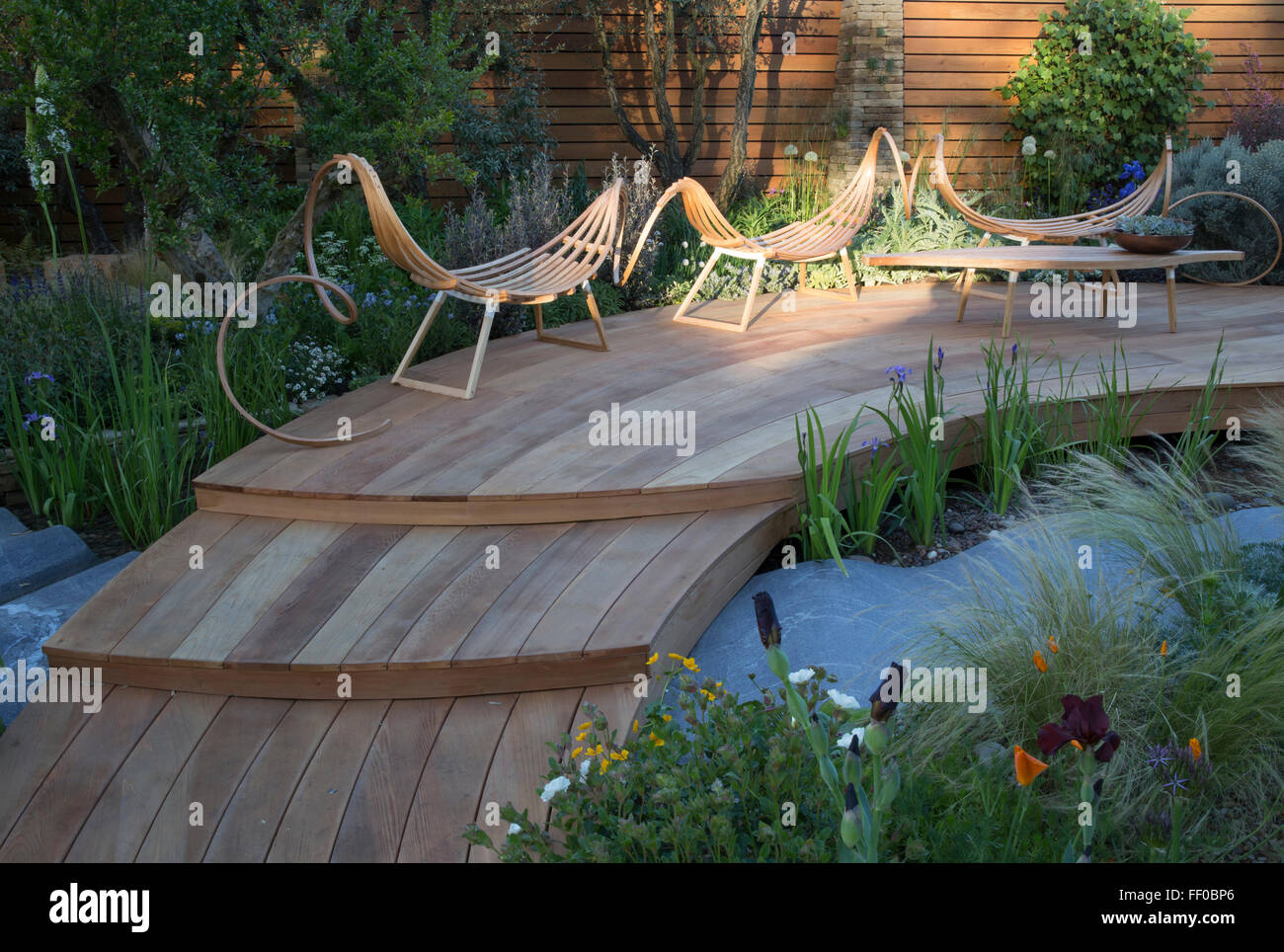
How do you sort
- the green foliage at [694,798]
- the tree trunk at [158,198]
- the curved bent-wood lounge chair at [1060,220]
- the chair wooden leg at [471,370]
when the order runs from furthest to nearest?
1. the curved bent-wood lounge chair at [1060,220]
2. the tree trunk at [158,198]
3. the chair wooden leg at [471,370]
4. the green foliage at [694,798]

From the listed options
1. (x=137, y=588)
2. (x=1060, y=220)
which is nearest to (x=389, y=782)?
(x=137, y=588)

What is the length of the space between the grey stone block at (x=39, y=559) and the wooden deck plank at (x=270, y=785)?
4.09ft

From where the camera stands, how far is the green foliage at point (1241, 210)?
6.51 meters

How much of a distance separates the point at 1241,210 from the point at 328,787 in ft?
21.6

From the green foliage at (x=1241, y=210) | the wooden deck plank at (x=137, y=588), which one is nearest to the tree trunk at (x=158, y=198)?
the wooden deck plank at (x=137, y=588)

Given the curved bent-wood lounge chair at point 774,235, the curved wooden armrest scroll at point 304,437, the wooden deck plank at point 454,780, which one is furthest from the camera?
the curved bent-wood lounge chair at point 774,235

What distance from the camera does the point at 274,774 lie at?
242 centimetres

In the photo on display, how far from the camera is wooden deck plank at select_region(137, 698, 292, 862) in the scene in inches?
89.0

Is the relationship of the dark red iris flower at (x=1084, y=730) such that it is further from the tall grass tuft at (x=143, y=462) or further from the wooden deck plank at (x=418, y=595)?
the tall grass tuft at (x=143, y=462)

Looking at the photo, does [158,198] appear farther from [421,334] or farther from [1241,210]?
[1241,210]

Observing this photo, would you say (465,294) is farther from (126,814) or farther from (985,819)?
(985,819)

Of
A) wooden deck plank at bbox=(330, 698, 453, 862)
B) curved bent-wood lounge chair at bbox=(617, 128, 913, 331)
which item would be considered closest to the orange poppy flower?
wooden deck plank at bbox=(330, 698, 453, 862)

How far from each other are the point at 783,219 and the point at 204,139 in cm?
437
